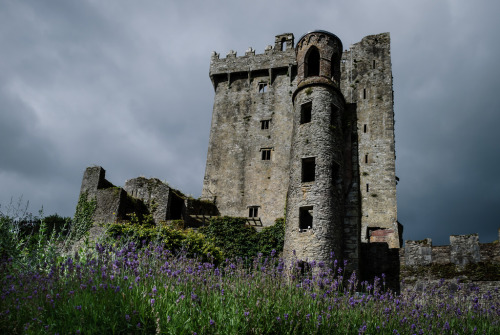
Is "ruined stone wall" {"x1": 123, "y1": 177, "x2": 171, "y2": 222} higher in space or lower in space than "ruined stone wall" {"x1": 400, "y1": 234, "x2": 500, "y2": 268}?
higher

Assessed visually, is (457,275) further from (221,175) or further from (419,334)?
(221,175)

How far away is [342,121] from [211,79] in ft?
51.1

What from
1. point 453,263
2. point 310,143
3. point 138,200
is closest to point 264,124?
point 138,200

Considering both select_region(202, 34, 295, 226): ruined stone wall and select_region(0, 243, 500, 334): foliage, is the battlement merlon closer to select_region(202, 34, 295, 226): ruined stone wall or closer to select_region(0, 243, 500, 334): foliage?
select_region(202, 34, 295, 226): ruined stone wall

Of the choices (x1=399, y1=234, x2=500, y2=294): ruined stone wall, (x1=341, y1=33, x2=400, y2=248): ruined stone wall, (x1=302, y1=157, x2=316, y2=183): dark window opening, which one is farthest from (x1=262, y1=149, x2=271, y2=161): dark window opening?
(x1=399, y1=234, x2=500, y2=294): ruined stone wall

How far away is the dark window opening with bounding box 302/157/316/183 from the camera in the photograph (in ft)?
59.5

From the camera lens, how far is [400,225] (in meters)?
24.1

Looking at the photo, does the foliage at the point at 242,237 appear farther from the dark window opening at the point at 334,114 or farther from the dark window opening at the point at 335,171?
the dark window opening at the point at 334,114

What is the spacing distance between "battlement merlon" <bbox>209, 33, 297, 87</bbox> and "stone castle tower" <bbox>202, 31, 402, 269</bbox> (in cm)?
8

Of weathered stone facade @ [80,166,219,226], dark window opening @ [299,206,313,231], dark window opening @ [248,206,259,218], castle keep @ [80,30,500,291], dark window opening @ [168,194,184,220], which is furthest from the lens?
dark window opening @ [248,206,259,218]

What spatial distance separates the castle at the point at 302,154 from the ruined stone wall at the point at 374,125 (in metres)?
0.06

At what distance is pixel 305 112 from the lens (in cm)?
1995

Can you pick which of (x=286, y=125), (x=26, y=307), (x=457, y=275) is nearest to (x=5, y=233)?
(x=26, y=307)

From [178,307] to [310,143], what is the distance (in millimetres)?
13704
